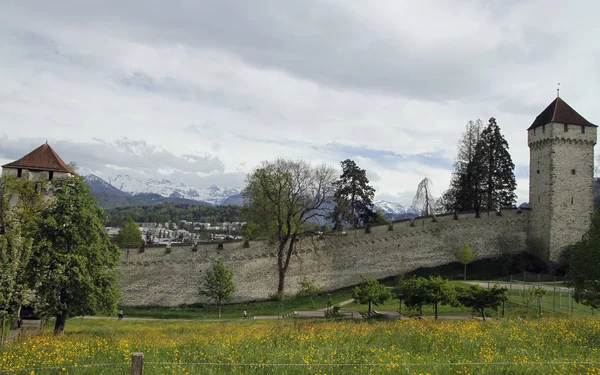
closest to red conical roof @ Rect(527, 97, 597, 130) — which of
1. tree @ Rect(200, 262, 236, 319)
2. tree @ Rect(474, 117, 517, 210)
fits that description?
tree @ Rect(474, 117, 517, 210)

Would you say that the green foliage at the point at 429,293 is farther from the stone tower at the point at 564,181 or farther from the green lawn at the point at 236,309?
the stone tower at the point at 564,181

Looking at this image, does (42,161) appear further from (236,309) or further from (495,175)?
(495,175)

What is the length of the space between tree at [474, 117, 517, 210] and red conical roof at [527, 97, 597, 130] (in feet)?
19.6

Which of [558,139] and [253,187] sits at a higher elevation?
[558,139]

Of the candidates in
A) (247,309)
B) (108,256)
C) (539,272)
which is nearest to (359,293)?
(247,309)

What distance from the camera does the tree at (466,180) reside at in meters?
44.1

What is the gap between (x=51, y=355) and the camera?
10312mm

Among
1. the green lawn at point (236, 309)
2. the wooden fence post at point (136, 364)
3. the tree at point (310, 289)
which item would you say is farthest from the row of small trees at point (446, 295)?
the wooden fence post at point (136, 364)

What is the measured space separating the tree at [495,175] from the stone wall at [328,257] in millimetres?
5875

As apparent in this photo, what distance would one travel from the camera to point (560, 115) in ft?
121

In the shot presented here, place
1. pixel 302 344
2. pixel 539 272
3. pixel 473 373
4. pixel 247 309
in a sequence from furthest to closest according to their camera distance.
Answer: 1. pixel 539 272
2. pixel 247 309
3. pixel 302 344
4. pixel 473 373

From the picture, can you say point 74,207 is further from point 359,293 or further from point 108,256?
point 359,293

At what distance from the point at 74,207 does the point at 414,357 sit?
17304mm

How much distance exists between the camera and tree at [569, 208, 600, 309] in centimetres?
1985
